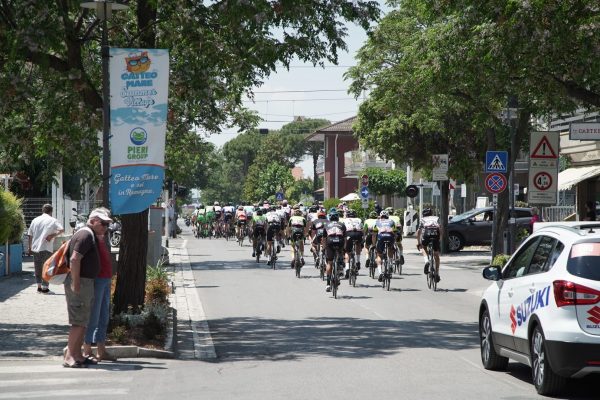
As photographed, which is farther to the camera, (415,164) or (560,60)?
(415,164)

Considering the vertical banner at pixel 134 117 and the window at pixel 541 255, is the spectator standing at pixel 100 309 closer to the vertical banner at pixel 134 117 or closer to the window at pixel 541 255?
the vertical banner at pixel 134 117

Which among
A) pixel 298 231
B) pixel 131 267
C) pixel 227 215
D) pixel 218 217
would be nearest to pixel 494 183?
pixel 298 231

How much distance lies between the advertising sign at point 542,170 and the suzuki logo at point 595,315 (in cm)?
1234

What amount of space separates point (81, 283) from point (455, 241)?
32.2 metres

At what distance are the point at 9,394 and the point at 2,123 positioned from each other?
8067 mm

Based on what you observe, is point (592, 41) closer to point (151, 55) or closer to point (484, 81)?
point (484, 81)

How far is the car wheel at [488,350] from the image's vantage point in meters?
12.1

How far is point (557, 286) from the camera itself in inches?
386

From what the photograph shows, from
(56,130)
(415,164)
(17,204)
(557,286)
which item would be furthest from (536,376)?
(415,164)

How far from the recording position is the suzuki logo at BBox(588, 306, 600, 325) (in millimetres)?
9609

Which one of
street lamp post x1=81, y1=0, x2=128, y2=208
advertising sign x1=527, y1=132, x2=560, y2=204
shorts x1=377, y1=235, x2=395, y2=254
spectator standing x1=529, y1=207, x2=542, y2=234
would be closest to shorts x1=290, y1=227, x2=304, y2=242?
shorts x1=377, y1=235, x2=395, y2=254

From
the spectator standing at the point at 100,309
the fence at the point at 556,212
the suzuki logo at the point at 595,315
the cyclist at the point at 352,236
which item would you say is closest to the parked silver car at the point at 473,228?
the fence at the point at 556,212

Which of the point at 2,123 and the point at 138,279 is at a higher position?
the point at 2,123

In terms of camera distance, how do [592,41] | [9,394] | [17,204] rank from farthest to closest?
[17,204], [592,41], [9,394]
